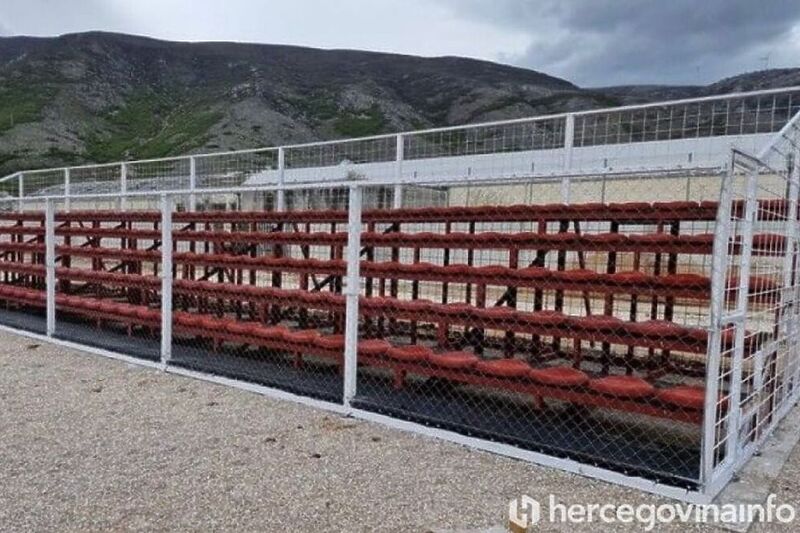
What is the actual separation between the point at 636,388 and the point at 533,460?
780 mm

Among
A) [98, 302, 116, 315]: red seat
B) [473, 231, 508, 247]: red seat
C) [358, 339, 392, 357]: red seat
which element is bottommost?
[98, 302, 116, 315]: red seat

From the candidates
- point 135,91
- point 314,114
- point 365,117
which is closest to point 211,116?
point 314,114

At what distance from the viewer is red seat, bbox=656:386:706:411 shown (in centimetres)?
357

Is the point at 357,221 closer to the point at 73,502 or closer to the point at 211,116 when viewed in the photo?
the point at 73,502

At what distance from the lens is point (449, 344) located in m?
5.84

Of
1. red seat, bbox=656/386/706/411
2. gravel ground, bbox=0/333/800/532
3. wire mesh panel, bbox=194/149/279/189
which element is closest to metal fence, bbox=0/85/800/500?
Answer: red seat, bbox=656/386/706/411

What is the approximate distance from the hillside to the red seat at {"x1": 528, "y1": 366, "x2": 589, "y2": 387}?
46937 mm

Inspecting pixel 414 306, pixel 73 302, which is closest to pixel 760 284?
pixel 414 306

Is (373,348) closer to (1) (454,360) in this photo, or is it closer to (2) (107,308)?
(1) (454,360)

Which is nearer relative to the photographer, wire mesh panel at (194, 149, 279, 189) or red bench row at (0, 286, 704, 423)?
red bench row at (0, 286, 704, 423)

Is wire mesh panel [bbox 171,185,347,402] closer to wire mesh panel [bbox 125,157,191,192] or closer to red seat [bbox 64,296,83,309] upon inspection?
red seat [bbox 64,296,83,309]

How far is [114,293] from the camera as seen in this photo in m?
9.51

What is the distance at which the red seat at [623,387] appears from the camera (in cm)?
379

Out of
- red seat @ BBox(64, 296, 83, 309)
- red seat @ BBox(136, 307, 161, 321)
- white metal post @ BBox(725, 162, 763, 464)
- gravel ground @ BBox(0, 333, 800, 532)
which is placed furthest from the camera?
red seat @ BBox(64, 296, 83, 309)
